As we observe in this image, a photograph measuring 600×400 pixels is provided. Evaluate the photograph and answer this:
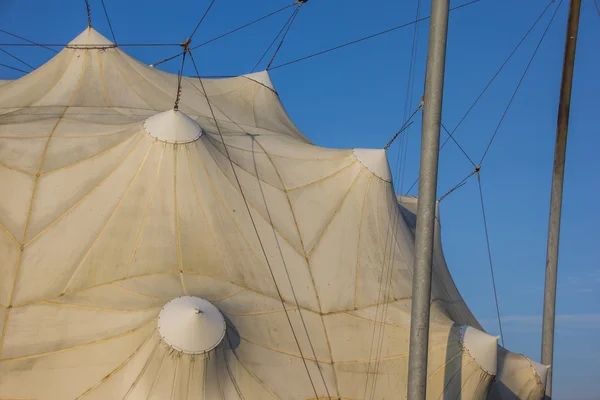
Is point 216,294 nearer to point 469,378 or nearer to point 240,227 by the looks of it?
point 240,227

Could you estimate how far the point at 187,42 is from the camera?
18.0 meters

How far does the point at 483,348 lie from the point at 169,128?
8.56 m

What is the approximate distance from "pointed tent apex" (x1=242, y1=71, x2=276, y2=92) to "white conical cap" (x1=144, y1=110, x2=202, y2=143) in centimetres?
1015

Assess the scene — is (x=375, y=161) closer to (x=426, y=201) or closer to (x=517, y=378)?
(x=517, y=378)

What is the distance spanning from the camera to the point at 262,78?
29.6 metres

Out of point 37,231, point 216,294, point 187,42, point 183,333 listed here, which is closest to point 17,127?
point 37,231

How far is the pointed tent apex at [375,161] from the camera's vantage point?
22016 millimetres

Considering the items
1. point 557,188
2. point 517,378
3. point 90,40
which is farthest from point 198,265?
point 557,188

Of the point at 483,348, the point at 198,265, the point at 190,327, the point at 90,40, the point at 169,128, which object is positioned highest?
the point at 90,40

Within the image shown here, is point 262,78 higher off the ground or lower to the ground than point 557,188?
higher

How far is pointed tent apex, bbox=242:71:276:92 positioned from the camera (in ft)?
96.1

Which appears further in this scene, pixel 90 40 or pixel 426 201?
pixel 90 40

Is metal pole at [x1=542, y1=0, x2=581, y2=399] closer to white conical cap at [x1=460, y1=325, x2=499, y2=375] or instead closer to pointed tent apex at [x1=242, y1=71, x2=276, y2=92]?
white conical cap at [x1=460, y1=325, x2=499, y2=375]

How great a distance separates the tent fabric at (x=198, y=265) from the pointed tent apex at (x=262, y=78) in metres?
6.42
